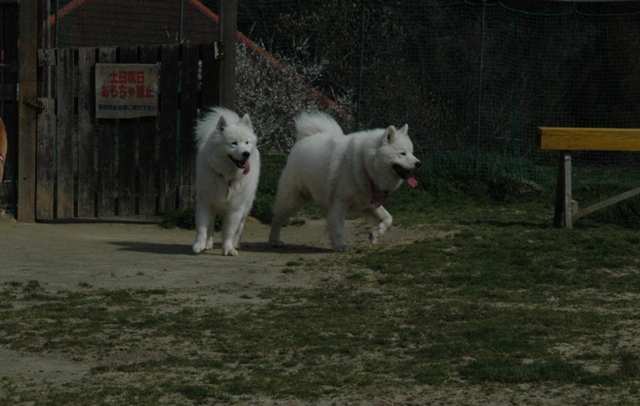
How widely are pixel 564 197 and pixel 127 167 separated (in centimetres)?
467

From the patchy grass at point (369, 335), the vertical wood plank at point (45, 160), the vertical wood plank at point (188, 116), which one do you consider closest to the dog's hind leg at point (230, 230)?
the patchy grass at point (369, 335)

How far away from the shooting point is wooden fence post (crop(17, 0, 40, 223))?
11227 millimetres

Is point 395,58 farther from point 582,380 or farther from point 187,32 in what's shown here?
point 582,380

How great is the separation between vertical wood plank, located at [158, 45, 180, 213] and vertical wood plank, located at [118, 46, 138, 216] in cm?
29

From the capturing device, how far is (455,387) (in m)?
5.02

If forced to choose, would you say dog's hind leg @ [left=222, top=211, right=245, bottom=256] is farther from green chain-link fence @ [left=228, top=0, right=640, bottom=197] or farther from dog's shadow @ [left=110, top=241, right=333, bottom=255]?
green chain-link fence @ [left=228, top=0, right=640, bottom=197]

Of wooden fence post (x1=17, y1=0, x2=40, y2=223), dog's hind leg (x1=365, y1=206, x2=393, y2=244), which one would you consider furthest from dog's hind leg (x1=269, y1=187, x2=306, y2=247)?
wooden fence post (x1=17, y1=0, x2=40, y2=223)

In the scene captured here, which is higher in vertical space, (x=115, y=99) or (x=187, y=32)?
(x=187, y=32)

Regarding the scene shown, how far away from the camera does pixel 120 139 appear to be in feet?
38.1

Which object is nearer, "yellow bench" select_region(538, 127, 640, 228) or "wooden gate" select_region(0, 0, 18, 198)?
"yellow bench" select_region(538, 127, 640, 228)

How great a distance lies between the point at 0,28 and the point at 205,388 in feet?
25.1

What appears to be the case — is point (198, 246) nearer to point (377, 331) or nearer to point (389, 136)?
point (389, 136)

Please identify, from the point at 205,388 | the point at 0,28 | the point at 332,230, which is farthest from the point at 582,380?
the point at 0,28

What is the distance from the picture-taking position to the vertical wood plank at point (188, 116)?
1152 centimetres
